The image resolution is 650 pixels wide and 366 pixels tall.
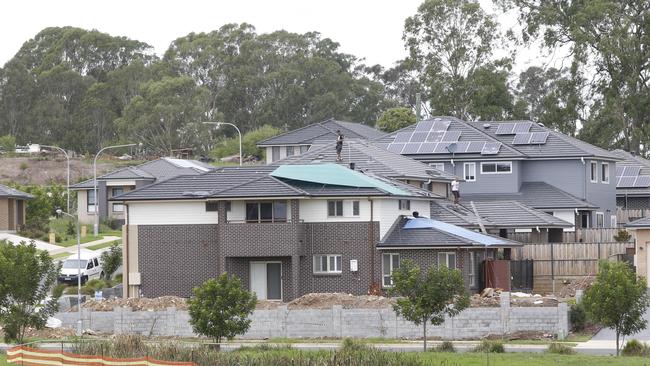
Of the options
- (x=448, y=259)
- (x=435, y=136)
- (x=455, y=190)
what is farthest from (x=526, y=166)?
(x=448, y=259)

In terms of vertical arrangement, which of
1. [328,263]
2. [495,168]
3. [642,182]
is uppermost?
[495,168]

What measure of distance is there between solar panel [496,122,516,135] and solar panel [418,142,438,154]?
4.96 metres

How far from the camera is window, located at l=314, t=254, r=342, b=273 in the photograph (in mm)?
63938

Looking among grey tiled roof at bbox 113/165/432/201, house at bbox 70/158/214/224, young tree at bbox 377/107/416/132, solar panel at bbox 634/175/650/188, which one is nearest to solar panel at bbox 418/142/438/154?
solar panel at bbox 634/175/650/188

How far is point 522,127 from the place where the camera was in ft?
298

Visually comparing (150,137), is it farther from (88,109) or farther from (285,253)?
(285,253)

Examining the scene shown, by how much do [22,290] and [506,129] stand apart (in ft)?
151

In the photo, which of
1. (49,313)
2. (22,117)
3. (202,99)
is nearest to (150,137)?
(202,99)

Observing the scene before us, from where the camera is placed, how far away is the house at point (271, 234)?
63.0 metres

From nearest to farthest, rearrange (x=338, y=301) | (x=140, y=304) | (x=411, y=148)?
(x=338, y=301) → (x=140, y=304) → (x=411, y=148)

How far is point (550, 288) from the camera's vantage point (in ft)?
226

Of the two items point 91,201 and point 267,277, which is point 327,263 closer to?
point 267,277

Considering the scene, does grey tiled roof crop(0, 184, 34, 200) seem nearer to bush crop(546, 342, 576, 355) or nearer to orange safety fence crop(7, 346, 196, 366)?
orange safety fence crop(7, 346, 196, 366)

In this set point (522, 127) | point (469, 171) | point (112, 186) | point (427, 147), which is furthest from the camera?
point (112, 186)
